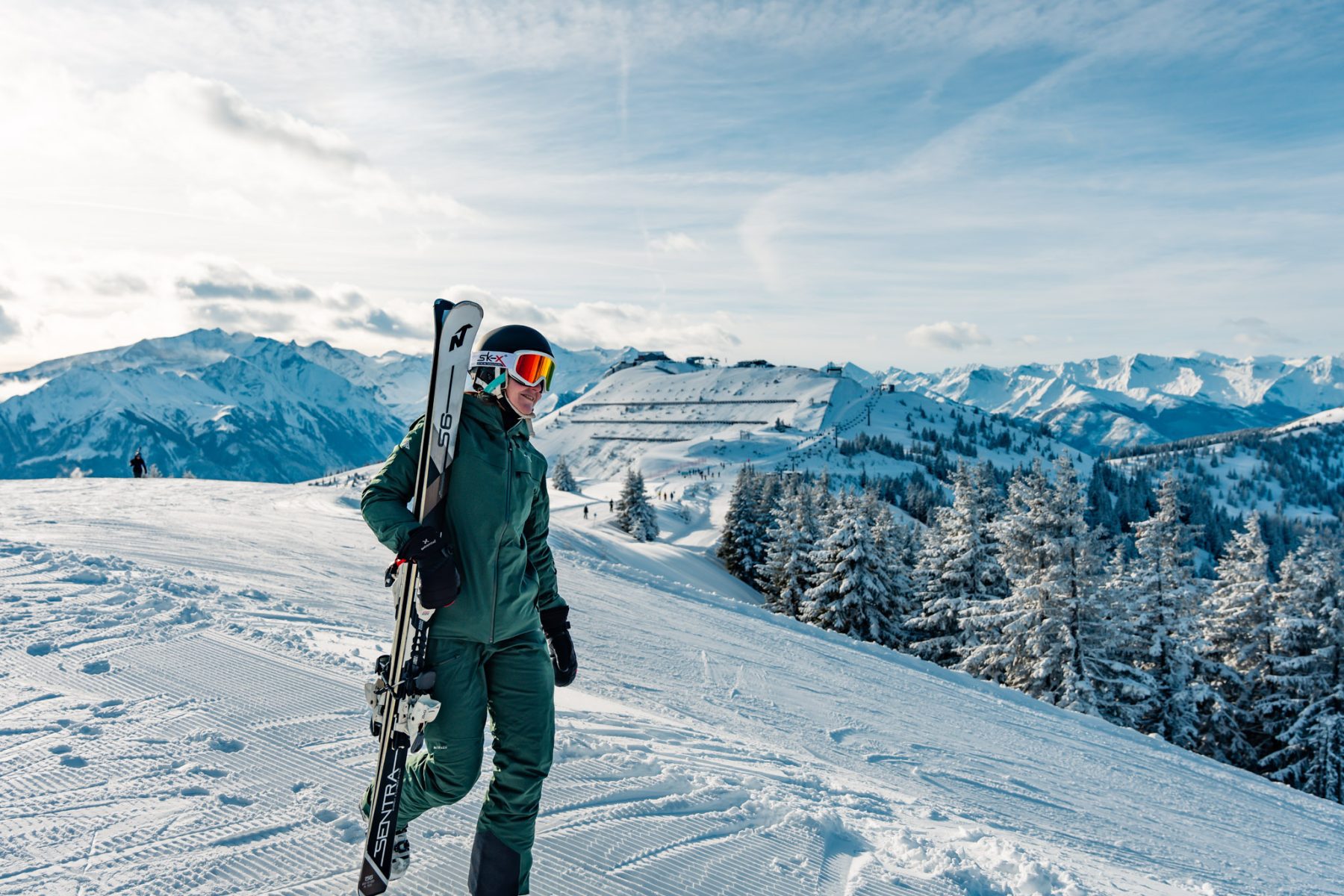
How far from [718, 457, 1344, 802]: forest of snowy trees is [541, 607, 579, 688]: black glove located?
69.9 ft

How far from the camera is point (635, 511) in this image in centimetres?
5753

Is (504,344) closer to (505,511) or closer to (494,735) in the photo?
(505,511)

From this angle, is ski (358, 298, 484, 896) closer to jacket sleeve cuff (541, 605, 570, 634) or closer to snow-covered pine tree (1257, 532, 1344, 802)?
jacket sleeve cuff (541, 605, 570, 634)

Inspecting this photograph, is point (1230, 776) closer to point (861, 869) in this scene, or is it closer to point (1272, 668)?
point (861, 869)

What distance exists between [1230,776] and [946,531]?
70.1 ft

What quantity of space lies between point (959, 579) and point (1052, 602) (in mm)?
6663

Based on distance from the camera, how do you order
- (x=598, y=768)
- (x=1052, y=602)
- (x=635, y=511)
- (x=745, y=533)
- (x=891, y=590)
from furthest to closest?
(x=635, y=511)
(x=745, y=533)
(x=891, y=590)
(x=1052, y=602)
(x=598, y=768)

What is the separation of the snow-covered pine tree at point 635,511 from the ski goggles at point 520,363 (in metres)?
52.9

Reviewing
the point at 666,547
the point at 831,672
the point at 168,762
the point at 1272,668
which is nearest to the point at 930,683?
Answer: the point at 831,672

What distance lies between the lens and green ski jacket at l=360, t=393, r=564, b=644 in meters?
3.22

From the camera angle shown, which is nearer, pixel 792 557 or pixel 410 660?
pixel 410 660

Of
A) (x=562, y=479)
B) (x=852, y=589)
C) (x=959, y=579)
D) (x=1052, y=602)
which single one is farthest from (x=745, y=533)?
(x=562, y=479)

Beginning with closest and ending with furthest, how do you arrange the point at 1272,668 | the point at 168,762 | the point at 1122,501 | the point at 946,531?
the point at 168,762 → the point at 1272,668 → the point at 946,531 → the point at 1122,501

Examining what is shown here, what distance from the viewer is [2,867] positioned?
3.22 meters
